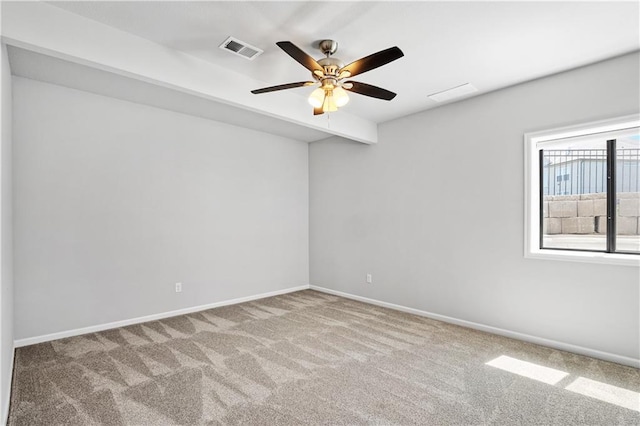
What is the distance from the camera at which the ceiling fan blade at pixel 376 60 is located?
7.35ft

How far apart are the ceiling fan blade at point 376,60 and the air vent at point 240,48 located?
849 mm

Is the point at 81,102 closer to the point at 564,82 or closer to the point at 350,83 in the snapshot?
the point at 350,83

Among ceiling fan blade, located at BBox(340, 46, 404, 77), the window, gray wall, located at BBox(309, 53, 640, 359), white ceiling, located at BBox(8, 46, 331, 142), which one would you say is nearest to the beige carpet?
gray wall, located at BBox(309, 53, 640, 359)

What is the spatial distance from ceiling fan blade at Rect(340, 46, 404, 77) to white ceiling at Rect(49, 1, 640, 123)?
330 mm

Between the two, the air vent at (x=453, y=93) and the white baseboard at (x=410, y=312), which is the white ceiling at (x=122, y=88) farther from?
the white baseboard at (x=410, y=312)

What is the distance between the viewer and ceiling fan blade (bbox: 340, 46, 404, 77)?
2240 millimetres

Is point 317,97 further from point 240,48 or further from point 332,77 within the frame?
point 240,48

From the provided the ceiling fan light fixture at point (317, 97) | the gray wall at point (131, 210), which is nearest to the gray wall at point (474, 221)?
the gray wall at point (131, 210)

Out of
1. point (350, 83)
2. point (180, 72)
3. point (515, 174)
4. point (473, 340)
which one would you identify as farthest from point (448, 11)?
point (473, 340)

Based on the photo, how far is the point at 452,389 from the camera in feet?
8.45

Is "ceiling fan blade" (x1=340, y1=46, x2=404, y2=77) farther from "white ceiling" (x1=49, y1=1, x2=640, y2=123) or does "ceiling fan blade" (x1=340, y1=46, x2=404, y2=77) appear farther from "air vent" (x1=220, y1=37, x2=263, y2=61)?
"air vent" (x1=220, y1=37, x2=263, y2=61)

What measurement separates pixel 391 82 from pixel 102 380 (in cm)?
378

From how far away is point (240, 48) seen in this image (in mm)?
2904

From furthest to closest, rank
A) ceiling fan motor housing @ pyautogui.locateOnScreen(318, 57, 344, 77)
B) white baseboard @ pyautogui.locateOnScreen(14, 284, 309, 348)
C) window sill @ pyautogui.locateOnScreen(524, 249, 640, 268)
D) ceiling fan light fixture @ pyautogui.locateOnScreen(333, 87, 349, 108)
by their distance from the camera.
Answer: white baseboard @ pyautogui.locateOnScreen(14, 284, 309, 348) → window sill @ pyautogui.locateOnScreen(524, 249, 640, 268) → ceiling fan light fixture @ pyautogui.locateOnScreen(333, 87, 349, 108) → ceiling fan motor housing @ pyautogui.locateOnScreen(318, 57, 344, 77)
